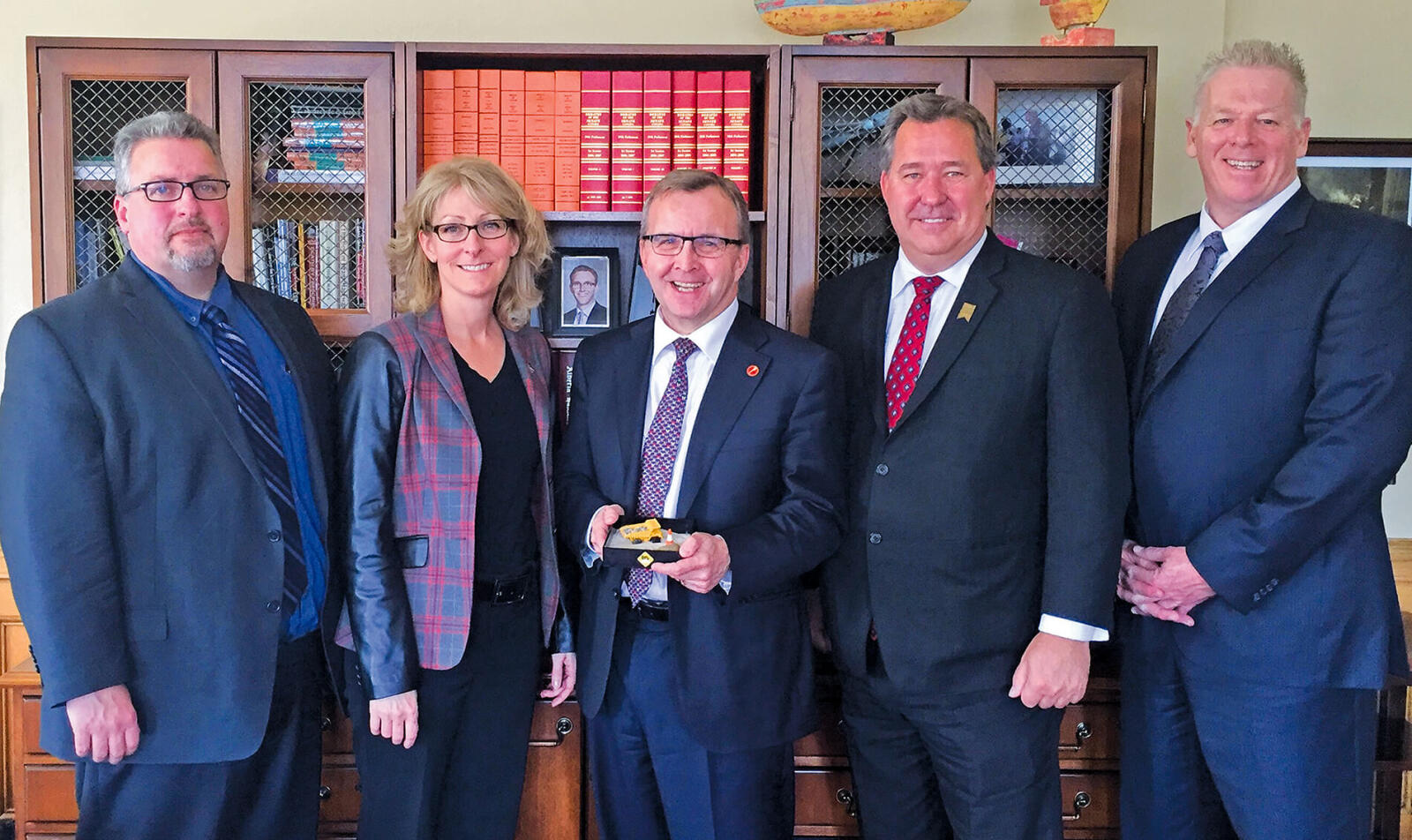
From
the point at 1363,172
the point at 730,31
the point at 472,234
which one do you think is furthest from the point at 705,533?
the point at 1363,172

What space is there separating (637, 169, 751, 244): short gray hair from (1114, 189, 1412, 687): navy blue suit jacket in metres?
0.88

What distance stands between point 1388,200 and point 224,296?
304 centimetres

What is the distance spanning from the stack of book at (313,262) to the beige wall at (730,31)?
0.74m

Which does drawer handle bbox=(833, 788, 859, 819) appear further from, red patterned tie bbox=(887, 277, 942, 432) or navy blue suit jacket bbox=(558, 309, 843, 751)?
red patterned tie bbox=(887, 277, 942, 432)

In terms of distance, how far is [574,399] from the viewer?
208 centimetres

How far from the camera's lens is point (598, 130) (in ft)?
8.64

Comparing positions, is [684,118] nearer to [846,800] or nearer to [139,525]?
[139,525]

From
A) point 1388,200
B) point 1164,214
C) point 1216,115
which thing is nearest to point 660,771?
point 1216,115

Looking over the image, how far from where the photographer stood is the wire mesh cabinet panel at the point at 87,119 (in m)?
2.49

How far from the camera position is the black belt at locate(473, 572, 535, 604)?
1950 mm

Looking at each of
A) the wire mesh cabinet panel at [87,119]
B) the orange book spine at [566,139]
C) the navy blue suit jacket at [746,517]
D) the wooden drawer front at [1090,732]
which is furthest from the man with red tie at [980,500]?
the wire mesh cabinet panel at [87,119]

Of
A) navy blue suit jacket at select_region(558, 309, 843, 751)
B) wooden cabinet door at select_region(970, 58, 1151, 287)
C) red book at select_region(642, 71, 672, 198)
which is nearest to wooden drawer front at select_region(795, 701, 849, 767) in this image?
navy blue suit jacket at select_region(558, 309, 843, 751)

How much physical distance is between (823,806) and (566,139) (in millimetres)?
1775

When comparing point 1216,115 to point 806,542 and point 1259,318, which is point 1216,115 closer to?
point 1259,318
